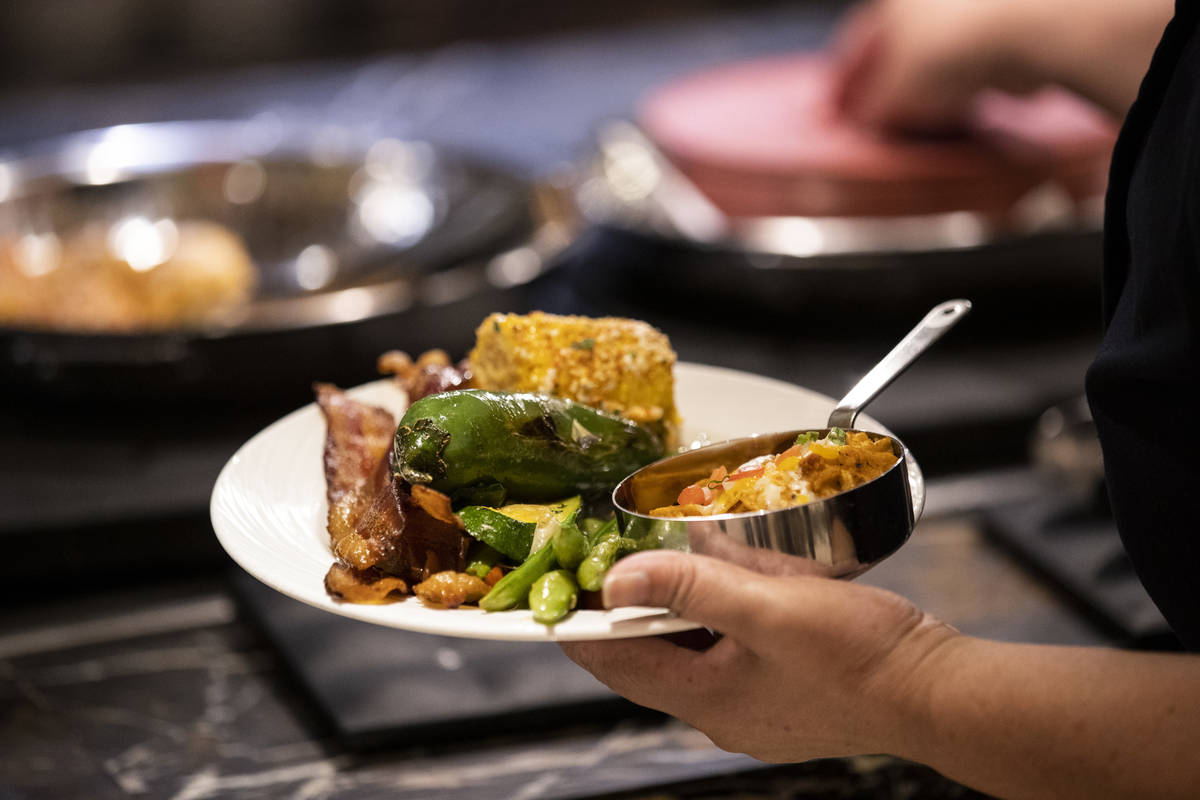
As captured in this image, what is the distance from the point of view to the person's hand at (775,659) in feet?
2.72

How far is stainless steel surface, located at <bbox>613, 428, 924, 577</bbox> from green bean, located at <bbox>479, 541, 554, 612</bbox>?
7cm

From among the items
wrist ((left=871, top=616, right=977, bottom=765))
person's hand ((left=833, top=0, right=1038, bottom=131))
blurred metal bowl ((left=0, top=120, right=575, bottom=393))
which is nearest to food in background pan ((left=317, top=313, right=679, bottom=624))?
wrist ((left=871, top=616, right=977, bottom=765))

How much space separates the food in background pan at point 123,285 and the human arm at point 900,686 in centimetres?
121

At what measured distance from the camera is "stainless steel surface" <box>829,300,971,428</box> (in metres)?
1.04

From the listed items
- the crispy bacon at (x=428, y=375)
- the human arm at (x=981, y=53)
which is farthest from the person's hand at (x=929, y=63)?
the crispy bacon at (x=428, y=375)

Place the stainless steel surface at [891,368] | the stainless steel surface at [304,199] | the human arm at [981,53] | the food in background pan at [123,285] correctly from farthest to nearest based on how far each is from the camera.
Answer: the stainless steel surface at [304,199], the food in background pan at [123,285], the human arm at [981,53], the stainless steel surface at [891,368]

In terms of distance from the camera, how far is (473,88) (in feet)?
11.1

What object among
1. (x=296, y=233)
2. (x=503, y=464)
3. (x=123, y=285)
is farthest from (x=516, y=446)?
(x=296, y=233)

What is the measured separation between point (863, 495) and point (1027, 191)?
139 cm

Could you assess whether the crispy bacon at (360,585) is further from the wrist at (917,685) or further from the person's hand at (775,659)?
the wrist at (917,685)

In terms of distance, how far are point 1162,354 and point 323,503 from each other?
0.72 meters

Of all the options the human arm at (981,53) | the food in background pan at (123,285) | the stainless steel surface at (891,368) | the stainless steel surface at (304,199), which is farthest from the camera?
the stainless steel surface at (304,199)

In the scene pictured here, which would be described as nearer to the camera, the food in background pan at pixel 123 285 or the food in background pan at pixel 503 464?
the food in background pan at pixel 503 464

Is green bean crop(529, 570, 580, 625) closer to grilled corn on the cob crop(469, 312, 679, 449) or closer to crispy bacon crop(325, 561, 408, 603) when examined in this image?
crispy bacon crop(325, 561, 408, 603)
